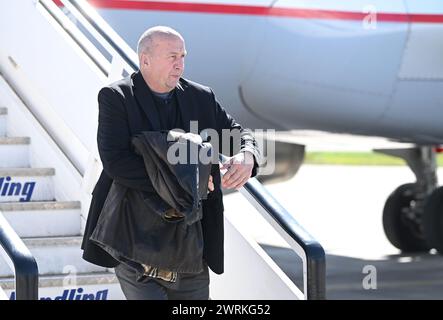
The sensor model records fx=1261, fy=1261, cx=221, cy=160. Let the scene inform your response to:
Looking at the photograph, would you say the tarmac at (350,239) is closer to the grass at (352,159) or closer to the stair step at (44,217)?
the stair step at (44,217)

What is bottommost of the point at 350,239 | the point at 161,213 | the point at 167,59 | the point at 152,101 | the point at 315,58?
the point at 350,239

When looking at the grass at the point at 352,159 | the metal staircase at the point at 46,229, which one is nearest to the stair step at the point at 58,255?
the metal staircase at the point at 46,229

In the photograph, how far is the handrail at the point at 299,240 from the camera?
4.80m

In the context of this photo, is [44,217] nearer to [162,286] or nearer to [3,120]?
[3,120]

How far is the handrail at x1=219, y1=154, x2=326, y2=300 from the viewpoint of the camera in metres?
4.80

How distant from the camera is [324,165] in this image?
28422mm

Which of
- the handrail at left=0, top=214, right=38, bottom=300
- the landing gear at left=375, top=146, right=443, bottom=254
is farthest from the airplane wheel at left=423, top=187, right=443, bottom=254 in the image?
the handrail at left=0, top=214, right=38, bottom=300

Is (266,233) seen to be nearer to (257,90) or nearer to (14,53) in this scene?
(257,90)

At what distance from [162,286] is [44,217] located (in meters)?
1.91

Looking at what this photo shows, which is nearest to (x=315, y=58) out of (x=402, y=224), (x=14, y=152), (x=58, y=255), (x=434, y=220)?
(x=434, y=220)

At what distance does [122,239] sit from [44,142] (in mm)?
2403

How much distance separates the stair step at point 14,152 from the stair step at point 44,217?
1.51ft

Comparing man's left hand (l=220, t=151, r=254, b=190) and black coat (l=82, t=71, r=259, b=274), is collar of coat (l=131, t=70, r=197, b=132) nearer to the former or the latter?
black coat (l=82, t=71, r=259, b=274)

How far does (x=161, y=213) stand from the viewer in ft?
13.5
